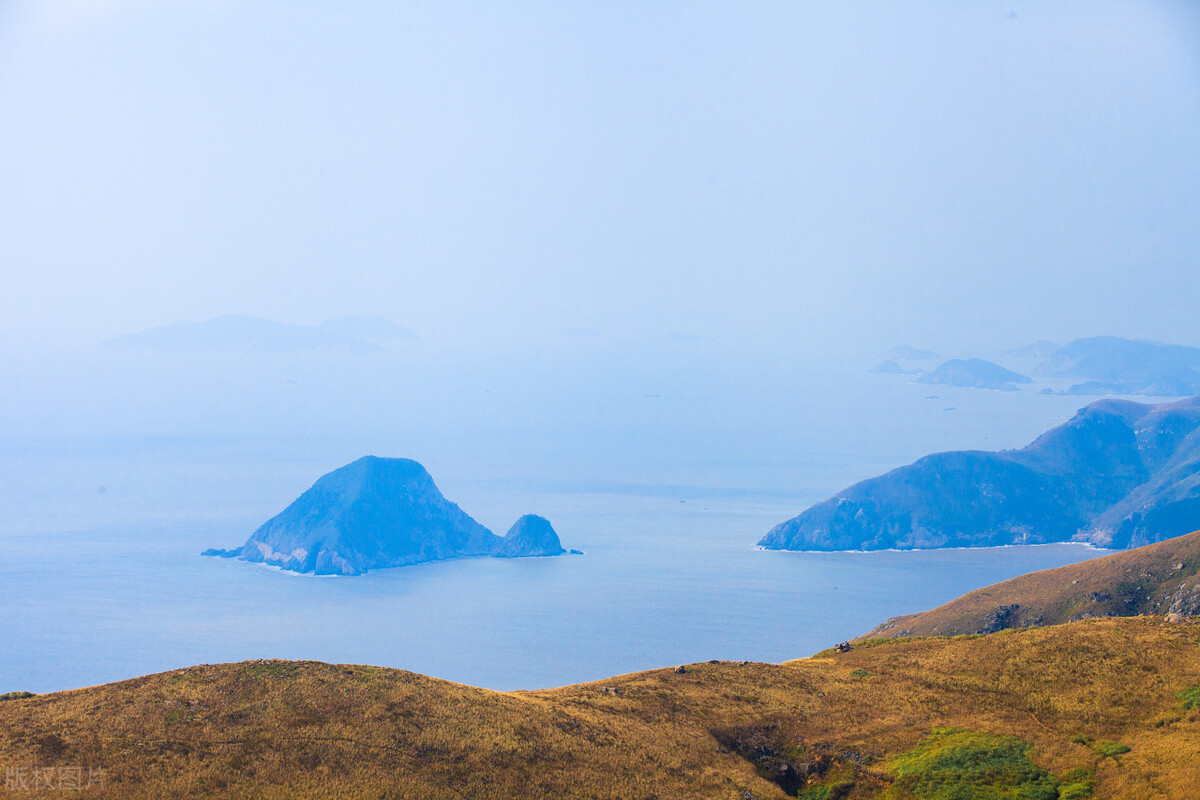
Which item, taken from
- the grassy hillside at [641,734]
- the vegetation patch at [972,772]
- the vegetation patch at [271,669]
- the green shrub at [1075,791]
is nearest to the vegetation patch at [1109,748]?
the grassy hillside at [641,734]

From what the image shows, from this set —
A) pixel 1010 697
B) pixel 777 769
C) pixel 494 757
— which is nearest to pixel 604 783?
pixel 494 757

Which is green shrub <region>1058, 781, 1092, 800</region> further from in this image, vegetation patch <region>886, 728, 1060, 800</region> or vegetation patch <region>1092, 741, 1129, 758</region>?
vegetation patch <region>1092, 741, 1129, 758</region>

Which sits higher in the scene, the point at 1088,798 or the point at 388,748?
the point at 388,748

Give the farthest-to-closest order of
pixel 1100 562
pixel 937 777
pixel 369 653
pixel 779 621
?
pixel 779 621 → pixel 369 653 → pixel 1100 562 → pixel 937 777

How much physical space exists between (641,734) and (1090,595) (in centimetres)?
6558

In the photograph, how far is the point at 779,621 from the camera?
632ft

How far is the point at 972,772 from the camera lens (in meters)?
44.5

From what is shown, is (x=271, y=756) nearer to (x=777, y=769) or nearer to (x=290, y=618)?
(x=777, y=769)

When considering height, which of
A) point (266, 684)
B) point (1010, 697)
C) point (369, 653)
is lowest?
point (369, 653)

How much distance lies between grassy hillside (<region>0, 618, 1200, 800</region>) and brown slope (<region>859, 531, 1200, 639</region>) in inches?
1494

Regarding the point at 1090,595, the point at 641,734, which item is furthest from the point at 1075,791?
the point at 1090,595

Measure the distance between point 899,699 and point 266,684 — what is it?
1288 inches

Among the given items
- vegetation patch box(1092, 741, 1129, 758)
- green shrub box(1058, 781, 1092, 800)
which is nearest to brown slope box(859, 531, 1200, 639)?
vegetation patch box(1092, 741, 1129, 758)

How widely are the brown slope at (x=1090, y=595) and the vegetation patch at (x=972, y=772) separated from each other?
47646 millimetres
